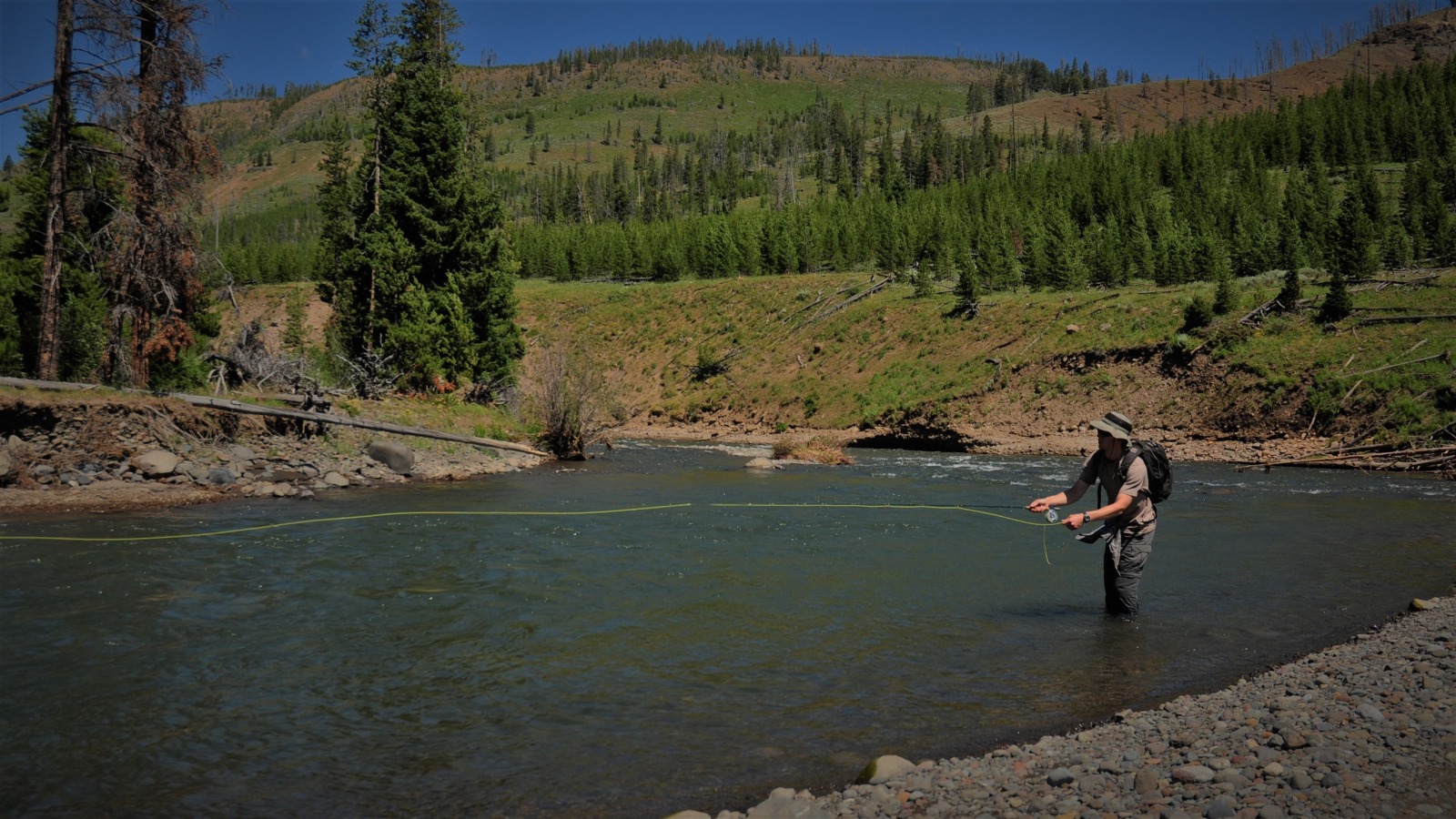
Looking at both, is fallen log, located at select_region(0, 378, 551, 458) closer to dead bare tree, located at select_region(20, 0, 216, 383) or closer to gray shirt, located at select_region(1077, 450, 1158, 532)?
dead bare tree, located at select_region(20, 0, 216, 383)

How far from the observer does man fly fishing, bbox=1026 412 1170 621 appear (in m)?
9.04

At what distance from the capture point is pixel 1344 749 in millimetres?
5316

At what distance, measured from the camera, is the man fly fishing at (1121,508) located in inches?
356

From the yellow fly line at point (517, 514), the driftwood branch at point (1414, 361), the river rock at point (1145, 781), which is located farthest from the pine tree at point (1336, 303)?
the river rock at point (1145, 781)

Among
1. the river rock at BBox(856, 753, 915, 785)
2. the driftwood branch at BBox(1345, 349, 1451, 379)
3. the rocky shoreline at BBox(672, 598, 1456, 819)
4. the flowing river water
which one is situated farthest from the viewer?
the driftwood branch at BBox(1345, 349, 1451, 379)

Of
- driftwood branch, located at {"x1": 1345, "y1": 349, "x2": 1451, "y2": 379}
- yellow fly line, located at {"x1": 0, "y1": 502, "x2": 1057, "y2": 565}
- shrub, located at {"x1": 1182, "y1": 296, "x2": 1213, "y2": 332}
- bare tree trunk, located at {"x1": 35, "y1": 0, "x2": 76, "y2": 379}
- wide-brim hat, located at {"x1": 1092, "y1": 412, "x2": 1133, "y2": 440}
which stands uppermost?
bare tree trunk, located at {"x1": 35, "y1": 0, "x2": 76, "y2": 379}

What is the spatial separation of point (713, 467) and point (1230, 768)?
22.7 meters

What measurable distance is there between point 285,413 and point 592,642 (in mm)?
14648

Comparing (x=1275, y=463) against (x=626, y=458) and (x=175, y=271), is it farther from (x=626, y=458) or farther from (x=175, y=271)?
(x=175, y=271)

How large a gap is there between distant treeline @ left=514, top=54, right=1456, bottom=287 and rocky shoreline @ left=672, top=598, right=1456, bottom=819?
4320cm

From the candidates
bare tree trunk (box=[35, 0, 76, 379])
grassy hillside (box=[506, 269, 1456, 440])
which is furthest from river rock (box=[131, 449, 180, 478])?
grassy hillside (box=[506, 269, 1456, 440])

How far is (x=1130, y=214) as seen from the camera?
7588 cm

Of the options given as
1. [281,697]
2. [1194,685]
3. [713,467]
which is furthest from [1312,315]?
[281,697]

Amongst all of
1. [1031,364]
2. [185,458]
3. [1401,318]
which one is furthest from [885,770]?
[1031,364]
